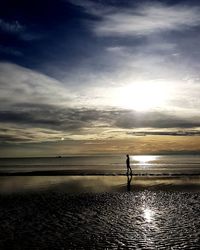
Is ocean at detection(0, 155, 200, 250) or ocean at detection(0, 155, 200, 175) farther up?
ocean at detection(0, 155, 200, 250)

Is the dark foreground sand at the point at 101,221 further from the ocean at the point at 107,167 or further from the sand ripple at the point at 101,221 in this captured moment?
the ocean at the point at 107,167

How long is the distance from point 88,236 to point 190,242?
14.2 feet

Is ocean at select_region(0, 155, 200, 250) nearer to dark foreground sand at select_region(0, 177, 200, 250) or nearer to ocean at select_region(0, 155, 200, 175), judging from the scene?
dark foreground sand at select_region(0, 177, 200, 250)

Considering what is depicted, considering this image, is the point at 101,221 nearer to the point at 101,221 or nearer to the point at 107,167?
the point at 101,221

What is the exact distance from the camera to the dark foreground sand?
42.9 feet

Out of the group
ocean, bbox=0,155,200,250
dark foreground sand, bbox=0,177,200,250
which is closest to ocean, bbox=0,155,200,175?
ocean, bbox=0,155,200,250

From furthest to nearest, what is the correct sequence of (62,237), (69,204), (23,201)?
(23,201) → (69,204) → (62,237)

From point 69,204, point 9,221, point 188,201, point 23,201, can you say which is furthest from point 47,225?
point 188,201

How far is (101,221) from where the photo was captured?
17.1m

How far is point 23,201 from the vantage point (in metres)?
24.2

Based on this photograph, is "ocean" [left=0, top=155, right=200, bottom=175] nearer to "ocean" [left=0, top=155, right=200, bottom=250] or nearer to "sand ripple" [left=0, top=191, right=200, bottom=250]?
"ocean" [left=0, top=155, right=200, bottom=250]

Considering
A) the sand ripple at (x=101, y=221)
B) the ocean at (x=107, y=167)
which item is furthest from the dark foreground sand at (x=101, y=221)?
the ocean at (x=107, y=167)

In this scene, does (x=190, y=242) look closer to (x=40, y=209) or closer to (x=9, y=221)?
(x=9, y=221)

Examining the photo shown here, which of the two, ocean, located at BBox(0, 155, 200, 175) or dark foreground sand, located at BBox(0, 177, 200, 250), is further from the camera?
ocean, located at BBox(0, 155, 200, 175)
